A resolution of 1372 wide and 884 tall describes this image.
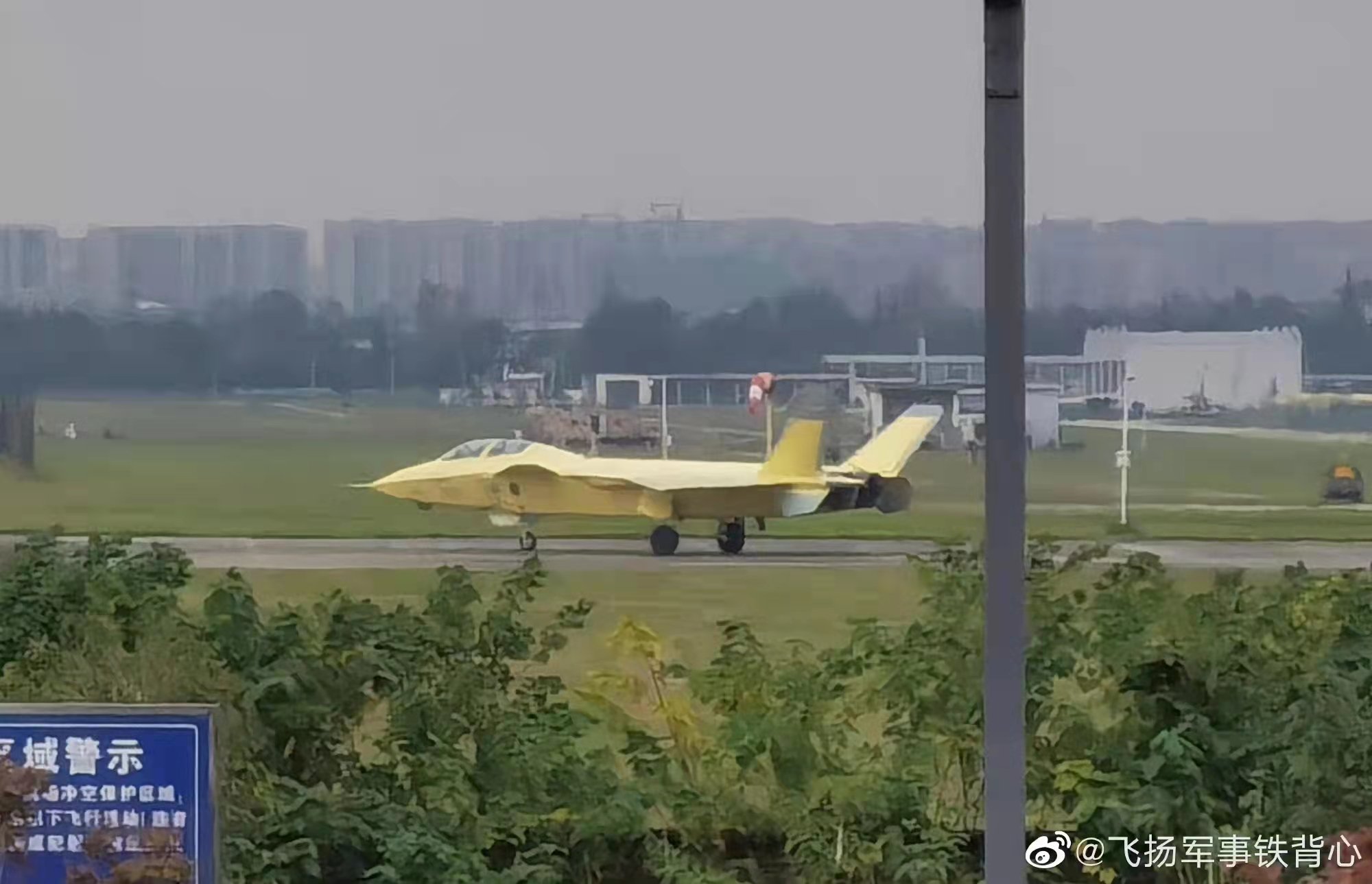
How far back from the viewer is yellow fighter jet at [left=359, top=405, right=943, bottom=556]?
7.46ft

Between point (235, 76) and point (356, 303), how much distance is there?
1.23ft

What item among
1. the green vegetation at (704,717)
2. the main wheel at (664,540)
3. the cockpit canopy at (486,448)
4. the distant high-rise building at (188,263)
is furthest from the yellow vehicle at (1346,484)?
the distant high-rise building at (188,263)

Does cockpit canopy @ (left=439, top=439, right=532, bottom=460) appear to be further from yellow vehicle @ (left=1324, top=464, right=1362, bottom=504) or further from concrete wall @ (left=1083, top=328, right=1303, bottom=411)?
yellow vehicle @ (left=1324, top=464, right=1362, bottom=504)

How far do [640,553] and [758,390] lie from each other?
0.31 metres

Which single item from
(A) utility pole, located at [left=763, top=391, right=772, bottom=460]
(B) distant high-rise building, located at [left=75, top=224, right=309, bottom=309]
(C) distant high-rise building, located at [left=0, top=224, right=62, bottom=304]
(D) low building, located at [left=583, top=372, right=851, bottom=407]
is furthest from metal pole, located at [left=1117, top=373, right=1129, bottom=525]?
(C) distant high-rise building, located at [left=0, top=224, right=62, bottom=304]

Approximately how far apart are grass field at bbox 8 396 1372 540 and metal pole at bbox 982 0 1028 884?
0.15ft

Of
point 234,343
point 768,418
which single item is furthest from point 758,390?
point 234,343

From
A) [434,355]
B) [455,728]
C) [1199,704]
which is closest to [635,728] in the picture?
[455,728]

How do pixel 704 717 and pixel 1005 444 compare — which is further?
pixel 704 717

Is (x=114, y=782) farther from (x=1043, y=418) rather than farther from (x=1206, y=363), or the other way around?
(x=1206, y=363)

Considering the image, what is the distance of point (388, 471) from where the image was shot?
2.29 metres

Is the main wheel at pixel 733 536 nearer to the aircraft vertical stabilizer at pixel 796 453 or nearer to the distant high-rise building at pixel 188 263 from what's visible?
the aircraft vertical stabilizer at pixel 796 453

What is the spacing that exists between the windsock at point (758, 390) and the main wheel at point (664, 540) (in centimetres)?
22

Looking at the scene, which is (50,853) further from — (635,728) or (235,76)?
(235,76)
